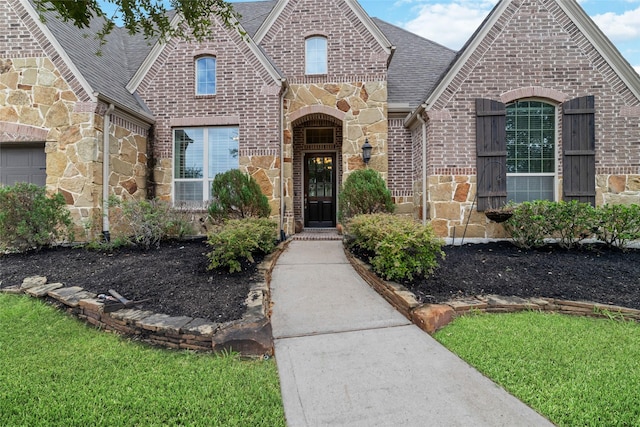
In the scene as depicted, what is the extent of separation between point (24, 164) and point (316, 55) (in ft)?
24.6

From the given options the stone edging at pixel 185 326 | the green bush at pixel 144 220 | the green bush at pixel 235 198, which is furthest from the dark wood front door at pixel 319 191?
the stone edging at pixel 185 326

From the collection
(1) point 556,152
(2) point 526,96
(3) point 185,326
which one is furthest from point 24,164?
(1) point 556,152

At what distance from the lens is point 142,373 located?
254cm

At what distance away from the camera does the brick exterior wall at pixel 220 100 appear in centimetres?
820

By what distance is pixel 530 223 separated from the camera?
21.0 feet

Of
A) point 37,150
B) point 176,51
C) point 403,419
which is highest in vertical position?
point 176,51

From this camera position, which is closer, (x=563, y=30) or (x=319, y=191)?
(x=563, y=30)

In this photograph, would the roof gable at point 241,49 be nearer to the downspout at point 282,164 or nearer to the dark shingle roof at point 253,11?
the downspout at point 282,164

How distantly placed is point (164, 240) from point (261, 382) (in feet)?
19.5

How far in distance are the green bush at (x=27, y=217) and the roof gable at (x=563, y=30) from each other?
8.19m

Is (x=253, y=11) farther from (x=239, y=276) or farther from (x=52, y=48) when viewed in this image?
(x=239, y=276)

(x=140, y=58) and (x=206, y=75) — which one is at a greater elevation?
(x=140, y=58)

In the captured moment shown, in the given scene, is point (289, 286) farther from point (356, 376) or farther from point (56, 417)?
point (56, 417)

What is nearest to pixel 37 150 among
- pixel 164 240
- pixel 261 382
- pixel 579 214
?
pixel 164 240
